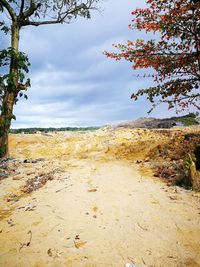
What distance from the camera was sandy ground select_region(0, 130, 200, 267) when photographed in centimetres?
317

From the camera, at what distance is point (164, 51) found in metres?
7.45

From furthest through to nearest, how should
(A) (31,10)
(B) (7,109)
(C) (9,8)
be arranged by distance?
(A) (31,10) → (C) (9,8) → (B) (7,109)

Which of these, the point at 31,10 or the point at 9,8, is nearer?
the point at 9,8

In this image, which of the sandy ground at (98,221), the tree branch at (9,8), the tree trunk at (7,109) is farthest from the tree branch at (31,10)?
the sandy ground at (98,221)

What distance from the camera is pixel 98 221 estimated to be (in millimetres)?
4078

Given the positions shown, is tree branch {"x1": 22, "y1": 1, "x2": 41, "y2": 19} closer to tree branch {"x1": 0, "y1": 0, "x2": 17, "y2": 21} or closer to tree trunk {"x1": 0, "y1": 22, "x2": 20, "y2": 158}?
tree branch {"x1": 0, "y1": 0, "x2": 17, "y2": 21}

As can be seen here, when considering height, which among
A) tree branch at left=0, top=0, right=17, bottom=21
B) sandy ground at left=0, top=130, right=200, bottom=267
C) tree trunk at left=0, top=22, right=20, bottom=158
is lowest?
sandy ground at left=0, top=130, right=200, bottom=267

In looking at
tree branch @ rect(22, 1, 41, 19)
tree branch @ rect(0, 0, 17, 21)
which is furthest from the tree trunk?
tree branch @ rect(22, 1, 41, 19)

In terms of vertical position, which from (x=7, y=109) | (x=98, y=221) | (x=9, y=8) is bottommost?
(x=98, y=221)

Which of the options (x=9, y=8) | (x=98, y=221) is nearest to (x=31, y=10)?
(x=9, y=8)

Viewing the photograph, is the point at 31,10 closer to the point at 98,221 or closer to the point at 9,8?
the point at 9,8

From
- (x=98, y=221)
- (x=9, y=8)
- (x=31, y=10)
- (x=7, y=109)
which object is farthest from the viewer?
(x=31, y=10)

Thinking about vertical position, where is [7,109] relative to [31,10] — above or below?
below

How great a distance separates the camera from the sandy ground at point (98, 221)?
10.4 ft
